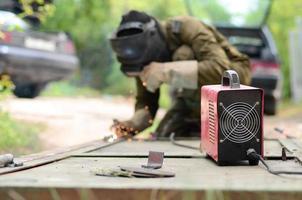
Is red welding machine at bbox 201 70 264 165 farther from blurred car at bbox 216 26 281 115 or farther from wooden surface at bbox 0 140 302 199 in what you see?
blurred car at bbox 216 26 281 115

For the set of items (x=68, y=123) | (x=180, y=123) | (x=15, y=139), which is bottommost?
(x=68, y=123)

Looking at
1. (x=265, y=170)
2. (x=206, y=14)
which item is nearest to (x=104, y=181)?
(x=265, y=170)

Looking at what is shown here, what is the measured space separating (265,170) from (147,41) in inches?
95.7

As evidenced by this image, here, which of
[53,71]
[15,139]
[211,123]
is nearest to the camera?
[211,123]

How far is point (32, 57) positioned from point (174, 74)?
14.2 ft

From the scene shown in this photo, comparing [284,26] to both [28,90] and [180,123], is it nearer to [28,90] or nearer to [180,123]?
Result: [28,90]

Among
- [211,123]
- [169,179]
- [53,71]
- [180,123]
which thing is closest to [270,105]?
[53,71]

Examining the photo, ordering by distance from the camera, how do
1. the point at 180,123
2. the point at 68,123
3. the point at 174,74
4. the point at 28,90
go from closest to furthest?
the point at 174,74 → the point at 180,123 → the point at 68,123 → the point at 28,90

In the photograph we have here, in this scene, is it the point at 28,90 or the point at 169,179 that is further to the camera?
the point at 28,90

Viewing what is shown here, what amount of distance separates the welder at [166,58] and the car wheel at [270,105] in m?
5.57

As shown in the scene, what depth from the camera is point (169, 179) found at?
263 cm

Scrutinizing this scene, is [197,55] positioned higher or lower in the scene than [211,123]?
higher

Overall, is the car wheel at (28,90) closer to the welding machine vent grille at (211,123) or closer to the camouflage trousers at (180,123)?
the camouflage trousers at (180,123)

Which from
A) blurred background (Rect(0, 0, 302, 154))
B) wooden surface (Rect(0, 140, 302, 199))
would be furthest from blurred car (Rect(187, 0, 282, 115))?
wooden surface (Rect(0, 140, 302, 199))
